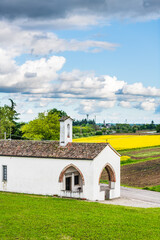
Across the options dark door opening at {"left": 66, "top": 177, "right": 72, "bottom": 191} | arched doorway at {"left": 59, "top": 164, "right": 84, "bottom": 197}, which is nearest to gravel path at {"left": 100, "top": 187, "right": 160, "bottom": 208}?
arched doorway at {"left": 59, "top": 164, "right": 84, "bottom": 197}

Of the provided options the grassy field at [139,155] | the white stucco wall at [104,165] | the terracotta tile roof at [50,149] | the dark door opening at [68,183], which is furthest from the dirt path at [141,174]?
the terracotta tile roof at [50,149]

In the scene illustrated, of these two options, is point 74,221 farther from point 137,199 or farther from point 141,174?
point 141,174

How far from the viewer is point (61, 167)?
32094 mm

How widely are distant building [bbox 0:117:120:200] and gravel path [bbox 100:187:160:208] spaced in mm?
1206

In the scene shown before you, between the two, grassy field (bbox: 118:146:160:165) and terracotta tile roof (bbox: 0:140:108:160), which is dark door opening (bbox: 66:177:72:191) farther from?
grassy field (bbox: 118:146:160:165)

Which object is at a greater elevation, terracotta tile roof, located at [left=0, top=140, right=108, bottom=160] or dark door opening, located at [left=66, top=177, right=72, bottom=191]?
terracotta tile roof, located at [left=0, top=140, right=108, bottom=160]

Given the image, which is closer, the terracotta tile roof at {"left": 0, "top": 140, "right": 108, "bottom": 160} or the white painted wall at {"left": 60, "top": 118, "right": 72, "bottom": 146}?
the terracotta tile roof at {"left": 0, "top": 140, "right": 108, "bottom": 160}

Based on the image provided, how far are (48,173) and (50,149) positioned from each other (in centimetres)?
236

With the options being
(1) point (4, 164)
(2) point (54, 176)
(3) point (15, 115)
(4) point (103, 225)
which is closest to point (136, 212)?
(4) point (103, 225)

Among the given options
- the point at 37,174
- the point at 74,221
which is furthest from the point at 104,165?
the point at 74,221

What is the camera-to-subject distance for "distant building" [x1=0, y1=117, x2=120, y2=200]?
31.2m

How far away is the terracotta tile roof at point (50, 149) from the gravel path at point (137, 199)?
4.66 metres

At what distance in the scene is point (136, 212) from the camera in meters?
24.2

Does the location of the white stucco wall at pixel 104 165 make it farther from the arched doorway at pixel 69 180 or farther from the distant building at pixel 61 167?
the arched doorway at pixel 69 180
